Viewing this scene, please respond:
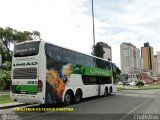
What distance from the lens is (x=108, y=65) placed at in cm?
2716

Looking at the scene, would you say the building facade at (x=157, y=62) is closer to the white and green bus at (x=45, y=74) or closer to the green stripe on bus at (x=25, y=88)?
the white and green bus at (x=45, y=74)

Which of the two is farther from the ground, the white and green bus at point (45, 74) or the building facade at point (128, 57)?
the building facade at point (128, 57)

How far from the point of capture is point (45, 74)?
15.4 m

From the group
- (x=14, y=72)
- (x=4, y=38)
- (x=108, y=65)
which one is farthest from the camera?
(x=4, y=38)

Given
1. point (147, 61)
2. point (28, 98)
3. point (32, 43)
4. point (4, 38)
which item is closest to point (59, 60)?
point (32, 43)

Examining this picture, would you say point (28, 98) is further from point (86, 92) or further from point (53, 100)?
point (86, 92)

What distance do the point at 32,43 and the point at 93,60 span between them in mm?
7788

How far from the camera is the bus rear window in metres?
15.8

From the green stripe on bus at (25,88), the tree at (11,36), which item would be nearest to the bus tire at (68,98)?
the green stripe on bus at (25,88)

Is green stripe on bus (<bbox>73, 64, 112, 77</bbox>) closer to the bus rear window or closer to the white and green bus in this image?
the white and green bus

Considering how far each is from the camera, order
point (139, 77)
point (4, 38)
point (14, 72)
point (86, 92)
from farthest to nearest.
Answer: point (139, 77), point (4, 38), point (86, 92), point (14, 72)

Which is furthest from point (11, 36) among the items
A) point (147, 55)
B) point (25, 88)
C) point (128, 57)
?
point (147, 55)

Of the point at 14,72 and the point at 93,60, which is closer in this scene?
the point at 14,72

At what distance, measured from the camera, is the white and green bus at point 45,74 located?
15.4m
